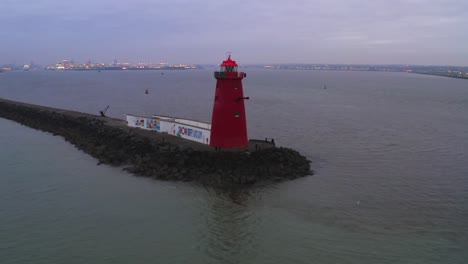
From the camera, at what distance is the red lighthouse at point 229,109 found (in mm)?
15211

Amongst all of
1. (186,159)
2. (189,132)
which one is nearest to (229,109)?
(186,159)

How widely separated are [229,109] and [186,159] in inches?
93.2

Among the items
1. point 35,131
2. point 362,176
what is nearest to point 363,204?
point 362,176

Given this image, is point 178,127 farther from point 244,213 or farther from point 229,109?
point 244,213

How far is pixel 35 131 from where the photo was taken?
2505 cm

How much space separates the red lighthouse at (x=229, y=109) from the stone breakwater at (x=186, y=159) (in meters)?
0.65

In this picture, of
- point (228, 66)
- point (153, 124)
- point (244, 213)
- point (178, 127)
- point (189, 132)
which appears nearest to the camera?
point (244, 213)

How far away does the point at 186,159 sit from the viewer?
1530cm

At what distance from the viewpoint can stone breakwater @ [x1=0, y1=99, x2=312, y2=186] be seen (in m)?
14.6

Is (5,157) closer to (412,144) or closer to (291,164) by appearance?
(291,164)

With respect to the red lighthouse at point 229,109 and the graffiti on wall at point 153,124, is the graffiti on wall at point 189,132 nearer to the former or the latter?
the red lighthouse at point 229,109

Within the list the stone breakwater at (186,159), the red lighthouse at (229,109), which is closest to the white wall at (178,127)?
the stone breakwater at (186,159)

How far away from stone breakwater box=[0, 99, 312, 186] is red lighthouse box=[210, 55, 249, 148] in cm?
65

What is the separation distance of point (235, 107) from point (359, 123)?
1667 cm
